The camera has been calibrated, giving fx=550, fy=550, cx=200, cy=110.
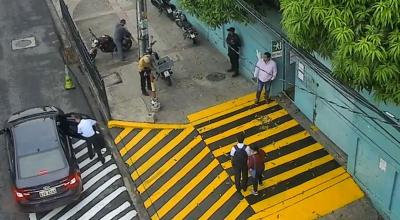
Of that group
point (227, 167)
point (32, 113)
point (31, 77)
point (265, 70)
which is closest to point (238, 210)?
point (227, 167)

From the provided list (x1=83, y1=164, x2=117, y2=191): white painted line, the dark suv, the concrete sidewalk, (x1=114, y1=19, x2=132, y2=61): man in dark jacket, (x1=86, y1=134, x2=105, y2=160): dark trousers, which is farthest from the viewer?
(x1=114, y1=19, x2=132, y2=61): man in dark jacket

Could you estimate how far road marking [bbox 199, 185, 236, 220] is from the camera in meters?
13.1

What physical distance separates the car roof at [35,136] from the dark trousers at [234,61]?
19.5 ft

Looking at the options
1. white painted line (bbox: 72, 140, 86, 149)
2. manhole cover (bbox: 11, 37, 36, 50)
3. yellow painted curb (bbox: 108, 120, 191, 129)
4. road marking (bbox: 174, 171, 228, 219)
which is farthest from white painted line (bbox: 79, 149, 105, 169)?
manhole cover (bbox: 11, 37, 36, 50)

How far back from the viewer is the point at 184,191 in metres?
13.8

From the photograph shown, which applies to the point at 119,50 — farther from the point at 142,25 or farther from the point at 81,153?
the point at 81,153

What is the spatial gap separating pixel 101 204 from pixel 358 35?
8.34 m

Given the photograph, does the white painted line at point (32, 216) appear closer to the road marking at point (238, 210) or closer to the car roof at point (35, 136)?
the car roof at point (35, 136)

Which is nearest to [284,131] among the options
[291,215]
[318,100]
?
[318,100]

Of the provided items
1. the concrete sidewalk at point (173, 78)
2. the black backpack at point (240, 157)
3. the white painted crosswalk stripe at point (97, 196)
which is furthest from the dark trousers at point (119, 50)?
the black backpack at point (240, 157)

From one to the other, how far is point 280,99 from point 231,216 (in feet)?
15.6

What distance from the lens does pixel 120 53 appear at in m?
19.1

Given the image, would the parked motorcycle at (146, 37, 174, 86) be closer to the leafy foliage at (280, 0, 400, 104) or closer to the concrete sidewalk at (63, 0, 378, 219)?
the concrete sidewalk at (63, 0, 378, 219)

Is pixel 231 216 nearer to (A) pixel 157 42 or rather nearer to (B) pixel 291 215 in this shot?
(B) pixel 291 215
